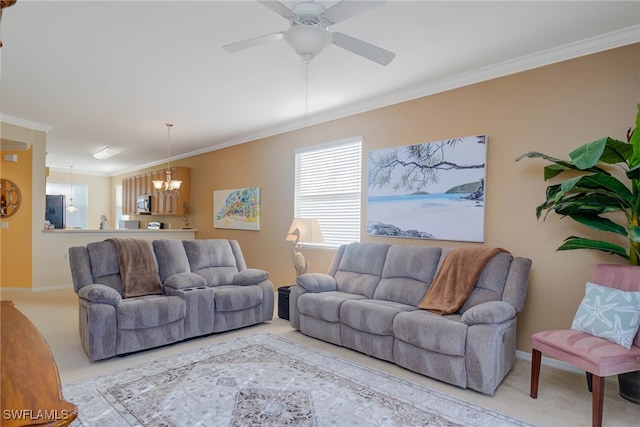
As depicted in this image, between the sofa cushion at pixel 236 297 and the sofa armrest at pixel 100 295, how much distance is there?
3.20 ft

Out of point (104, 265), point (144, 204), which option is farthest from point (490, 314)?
point (144, 204)

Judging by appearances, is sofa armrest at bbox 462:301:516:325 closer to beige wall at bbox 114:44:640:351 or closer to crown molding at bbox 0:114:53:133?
beige wall at bbox 114:44:640:351

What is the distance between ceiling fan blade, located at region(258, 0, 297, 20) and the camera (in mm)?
1938

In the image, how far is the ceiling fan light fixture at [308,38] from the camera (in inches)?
82.6

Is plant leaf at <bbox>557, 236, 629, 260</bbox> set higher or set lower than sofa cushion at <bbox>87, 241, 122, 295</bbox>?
higher

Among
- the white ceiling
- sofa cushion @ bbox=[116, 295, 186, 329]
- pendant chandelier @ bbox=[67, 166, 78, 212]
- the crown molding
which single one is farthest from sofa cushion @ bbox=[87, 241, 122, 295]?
pendant chandelier @ bbox=[67, 166, 78, 212]

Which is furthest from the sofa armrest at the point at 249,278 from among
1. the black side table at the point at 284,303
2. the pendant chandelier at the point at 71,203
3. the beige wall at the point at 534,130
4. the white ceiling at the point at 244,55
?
the pendant chandelier at the point at 71,203

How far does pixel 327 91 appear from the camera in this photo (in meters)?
4.22

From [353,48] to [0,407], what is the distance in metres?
2.38

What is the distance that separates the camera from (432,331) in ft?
9.29

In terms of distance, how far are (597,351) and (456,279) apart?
117 cm

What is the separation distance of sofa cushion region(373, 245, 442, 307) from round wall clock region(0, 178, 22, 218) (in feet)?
20.2

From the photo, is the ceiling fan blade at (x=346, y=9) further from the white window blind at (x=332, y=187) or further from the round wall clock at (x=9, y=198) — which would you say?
the round wall clock at (x=9, y=198)

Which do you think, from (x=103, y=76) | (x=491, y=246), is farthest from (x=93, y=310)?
(x=491, y=246)
